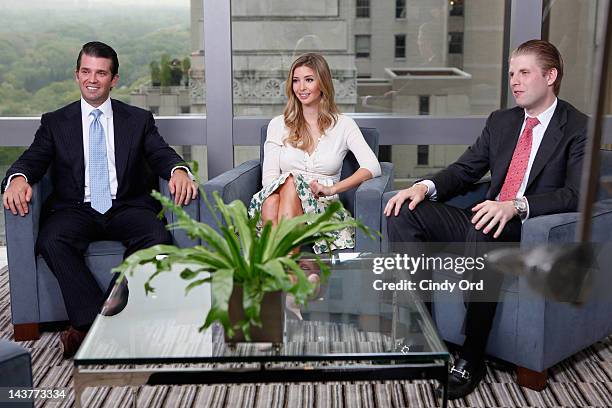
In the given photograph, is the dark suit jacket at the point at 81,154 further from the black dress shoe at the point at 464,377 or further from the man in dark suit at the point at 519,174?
the black dress shoe at the point at 464,377

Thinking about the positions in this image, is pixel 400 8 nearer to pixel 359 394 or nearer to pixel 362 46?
pixel 362 46

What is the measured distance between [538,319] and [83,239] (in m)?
1.82

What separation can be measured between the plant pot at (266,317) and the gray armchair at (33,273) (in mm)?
1282

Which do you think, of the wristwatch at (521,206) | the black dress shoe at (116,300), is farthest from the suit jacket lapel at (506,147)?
the black dress shoe at (116,300)

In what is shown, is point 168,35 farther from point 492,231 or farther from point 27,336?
point 492,231

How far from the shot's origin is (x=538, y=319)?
2600 mm

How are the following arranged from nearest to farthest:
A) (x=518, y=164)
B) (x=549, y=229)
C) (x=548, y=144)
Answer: (x=549, y=229) → (x=548, y=144) → (x=518, y=164)

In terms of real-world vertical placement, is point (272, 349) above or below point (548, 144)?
below

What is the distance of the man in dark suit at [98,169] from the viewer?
316 centimetres

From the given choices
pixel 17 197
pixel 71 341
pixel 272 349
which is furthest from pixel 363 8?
pixel 272 349

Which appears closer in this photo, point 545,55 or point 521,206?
point 521,206

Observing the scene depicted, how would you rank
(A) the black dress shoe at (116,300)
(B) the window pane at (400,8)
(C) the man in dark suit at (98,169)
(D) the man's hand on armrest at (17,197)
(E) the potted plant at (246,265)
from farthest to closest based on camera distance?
(B) the window pane at (400,8) < (C) the man in dark suit at (98,169) < (D) the man's hand on armrest at (17,197) < (A) the black dress shoe at (116,300) < (E) the potted plant at (246,265)

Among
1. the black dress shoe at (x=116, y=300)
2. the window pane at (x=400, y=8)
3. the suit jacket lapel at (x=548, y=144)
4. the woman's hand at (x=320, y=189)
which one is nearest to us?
the black dress shoe at (x=116, y=300)

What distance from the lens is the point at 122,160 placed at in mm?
3375
